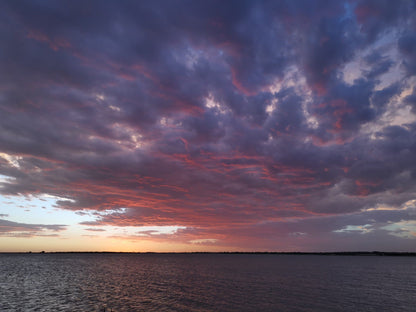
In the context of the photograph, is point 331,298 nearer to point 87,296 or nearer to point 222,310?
point 222,310

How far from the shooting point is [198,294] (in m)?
53.4

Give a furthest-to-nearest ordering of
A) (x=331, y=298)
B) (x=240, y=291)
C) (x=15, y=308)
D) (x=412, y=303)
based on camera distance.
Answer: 1. (x=240, y=291)
2. (x=331, y=298)
3. (x=412, y=303)
4. (x=15, y=308)

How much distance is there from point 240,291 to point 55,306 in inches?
1418

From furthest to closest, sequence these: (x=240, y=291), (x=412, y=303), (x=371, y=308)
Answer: (x=240, y=291) → (x=412, y=303) → (x=371, y=308)

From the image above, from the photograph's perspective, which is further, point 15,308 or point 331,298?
point 331,298

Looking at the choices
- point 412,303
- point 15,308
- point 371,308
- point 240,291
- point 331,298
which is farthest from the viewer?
point 240,291

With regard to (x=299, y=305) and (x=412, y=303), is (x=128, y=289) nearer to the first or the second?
(x=299, y=305)

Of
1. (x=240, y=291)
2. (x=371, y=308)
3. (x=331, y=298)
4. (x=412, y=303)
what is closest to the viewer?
(x=371, y=308)

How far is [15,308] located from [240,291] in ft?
136

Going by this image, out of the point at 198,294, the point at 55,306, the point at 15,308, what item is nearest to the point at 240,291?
the point at 198,294

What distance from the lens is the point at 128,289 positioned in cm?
5822

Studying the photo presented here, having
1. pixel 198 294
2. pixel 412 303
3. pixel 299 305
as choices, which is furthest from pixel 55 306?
pixel 412 303

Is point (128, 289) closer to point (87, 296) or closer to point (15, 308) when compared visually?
point (87, 296)

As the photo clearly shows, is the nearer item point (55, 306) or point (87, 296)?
point (55, 306)
